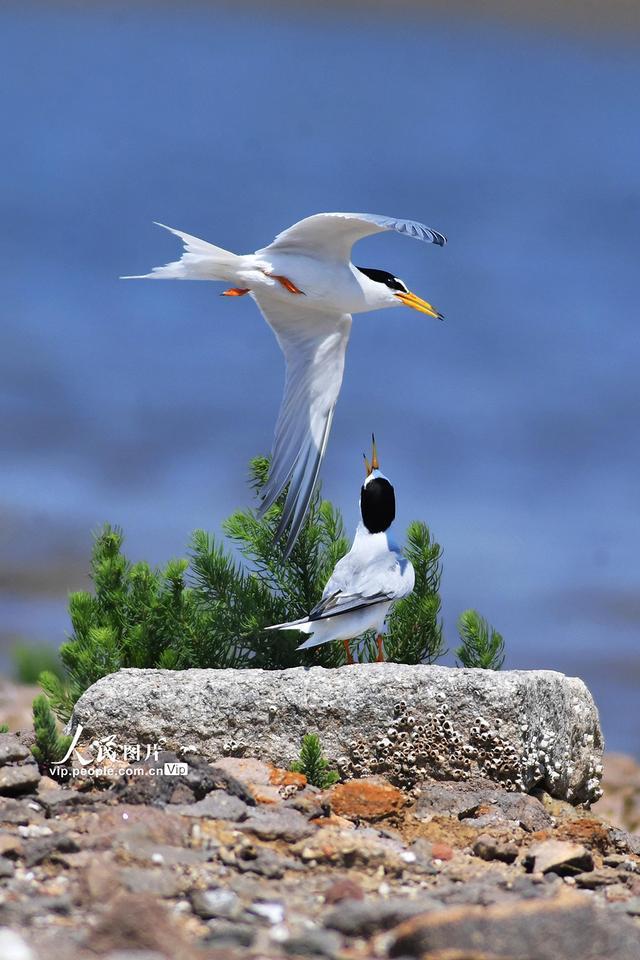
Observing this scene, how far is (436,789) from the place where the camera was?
548 cm

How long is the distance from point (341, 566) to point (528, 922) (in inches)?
121

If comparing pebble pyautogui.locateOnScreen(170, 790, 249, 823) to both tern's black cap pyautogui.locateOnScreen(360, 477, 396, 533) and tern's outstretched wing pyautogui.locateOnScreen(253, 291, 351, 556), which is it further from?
tern's outstretched wing pyautogui.locateOnScreen(253, 291, 351, 556)

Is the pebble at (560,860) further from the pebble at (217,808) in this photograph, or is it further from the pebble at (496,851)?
the pebble at (217,808)

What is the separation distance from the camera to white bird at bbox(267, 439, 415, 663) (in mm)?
5855

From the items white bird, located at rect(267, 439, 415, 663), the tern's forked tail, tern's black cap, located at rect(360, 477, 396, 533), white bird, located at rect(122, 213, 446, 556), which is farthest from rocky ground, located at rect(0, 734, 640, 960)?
the tern's forked tail

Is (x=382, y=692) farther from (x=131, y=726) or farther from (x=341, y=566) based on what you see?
(x=131, y=726)

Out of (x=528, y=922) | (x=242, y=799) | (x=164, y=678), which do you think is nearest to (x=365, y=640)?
(x=164, y=678)

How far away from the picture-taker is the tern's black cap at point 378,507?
6.23m

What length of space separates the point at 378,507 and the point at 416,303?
2.11 m

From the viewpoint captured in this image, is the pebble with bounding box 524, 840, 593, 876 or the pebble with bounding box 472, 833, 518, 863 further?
the pebble with bounding box 472, 833, 518, 863

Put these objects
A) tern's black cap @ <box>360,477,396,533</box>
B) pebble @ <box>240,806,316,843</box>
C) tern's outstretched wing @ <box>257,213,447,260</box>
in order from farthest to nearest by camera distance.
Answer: tern's outstretched wing @ <box>257,213,447,260</box> < tern's black cap @ <box>360,477,396,533</box> < pebble @ <box>240,806,316,843</box>

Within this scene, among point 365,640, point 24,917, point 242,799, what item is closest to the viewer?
point 24,917

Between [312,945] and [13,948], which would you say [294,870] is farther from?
[13,948]

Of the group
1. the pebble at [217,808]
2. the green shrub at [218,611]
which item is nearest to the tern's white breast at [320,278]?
the green shrub at [218,611]
